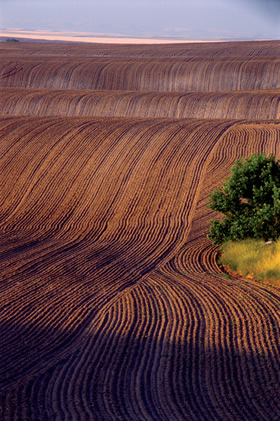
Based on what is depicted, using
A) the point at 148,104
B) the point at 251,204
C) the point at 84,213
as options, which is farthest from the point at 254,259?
the point at 148,104

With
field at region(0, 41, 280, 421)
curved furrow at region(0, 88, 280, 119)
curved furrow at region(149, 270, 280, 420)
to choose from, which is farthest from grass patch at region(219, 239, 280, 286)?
curved furrow at region(0, 88, 280, 119)

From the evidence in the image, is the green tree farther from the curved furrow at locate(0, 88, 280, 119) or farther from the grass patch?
the curved furrow at locate(0, 88, 280, 119)

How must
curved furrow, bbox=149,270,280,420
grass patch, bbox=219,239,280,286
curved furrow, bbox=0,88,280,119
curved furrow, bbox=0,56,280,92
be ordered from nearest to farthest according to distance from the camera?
1. curved furrow, bbox=149,270,280,420
2. grass patch, bbox=219,239,280,286
3. curved furrow, bbox=0,88,280,119
4. curved furrow, bbox=0,56,280,92

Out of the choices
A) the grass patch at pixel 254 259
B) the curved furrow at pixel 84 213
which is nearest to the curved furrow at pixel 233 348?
the grass patch at pixel 254 259

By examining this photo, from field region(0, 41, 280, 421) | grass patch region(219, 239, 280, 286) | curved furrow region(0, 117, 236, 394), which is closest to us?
field region(0, 41, 280, 421)

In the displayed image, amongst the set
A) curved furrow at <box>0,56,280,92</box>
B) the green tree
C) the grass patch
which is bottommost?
the grass patch
